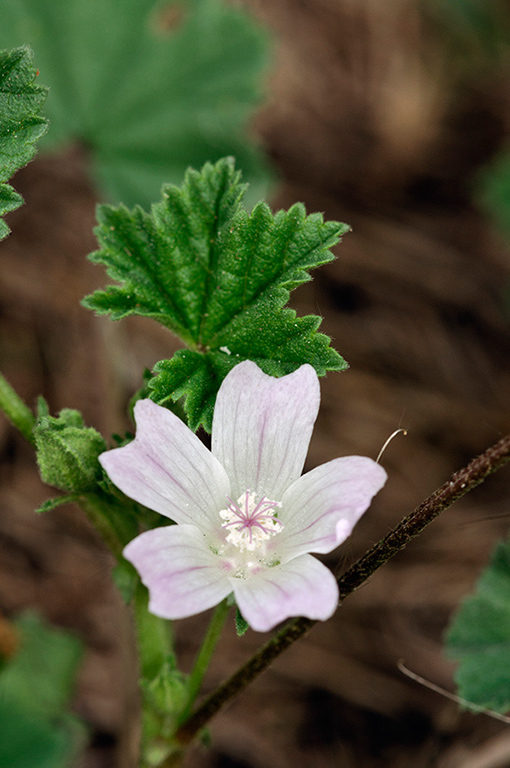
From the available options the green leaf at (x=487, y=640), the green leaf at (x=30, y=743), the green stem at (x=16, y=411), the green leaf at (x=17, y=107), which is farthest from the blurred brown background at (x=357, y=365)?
the green leaf at (x=17, y=107)

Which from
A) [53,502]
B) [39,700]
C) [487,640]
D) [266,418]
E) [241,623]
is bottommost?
[39,700]

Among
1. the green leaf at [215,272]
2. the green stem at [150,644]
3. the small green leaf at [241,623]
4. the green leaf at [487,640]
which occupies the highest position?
the green leaf at [215,272]

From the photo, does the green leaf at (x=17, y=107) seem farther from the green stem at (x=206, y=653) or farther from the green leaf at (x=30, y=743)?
the green leaf at (x=30, y=743)

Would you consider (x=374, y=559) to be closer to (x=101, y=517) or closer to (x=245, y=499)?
(x=245, y=499)

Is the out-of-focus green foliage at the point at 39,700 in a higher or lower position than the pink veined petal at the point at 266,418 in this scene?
lower

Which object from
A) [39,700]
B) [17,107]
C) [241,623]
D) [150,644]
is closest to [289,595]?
[241,623]

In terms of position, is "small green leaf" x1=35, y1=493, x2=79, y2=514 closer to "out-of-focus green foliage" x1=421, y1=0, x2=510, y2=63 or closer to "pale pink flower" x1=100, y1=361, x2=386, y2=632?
"pale pink flower" x1=100, y1=361, x2=386, y2=632
